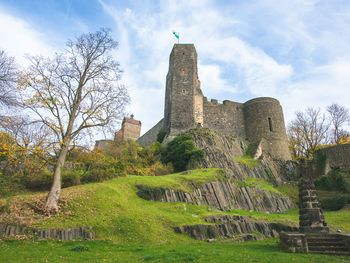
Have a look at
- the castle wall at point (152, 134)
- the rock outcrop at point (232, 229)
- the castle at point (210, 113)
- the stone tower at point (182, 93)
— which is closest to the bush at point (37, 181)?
the rock outcrop at point (232, 229)

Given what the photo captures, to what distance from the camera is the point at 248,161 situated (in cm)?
3447

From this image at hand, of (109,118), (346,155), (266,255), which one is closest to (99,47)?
(109,118)

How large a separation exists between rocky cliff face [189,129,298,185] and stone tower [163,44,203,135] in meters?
2.32

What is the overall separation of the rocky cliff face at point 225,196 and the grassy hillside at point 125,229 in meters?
0.68

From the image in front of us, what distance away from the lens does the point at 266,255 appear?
392 inches

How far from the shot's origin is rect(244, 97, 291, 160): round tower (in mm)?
39438

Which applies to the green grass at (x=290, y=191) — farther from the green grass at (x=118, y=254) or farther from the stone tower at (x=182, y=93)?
the green grass at (x=118, y=254)

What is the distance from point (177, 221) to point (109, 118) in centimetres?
700

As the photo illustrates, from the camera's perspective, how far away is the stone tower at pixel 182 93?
34.3 metres

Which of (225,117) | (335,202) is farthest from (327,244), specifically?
(225,117)

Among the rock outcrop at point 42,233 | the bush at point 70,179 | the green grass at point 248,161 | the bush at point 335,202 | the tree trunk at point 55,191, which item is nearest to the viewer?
the rock outcrop at point 42,233

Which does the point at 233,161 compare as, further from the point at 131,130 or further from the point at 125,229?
the point at 131,130

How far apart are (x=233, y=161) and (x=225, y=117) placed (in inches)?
422

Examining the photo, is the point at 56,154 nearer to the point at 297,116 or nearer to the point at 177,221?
the point at 177,221
